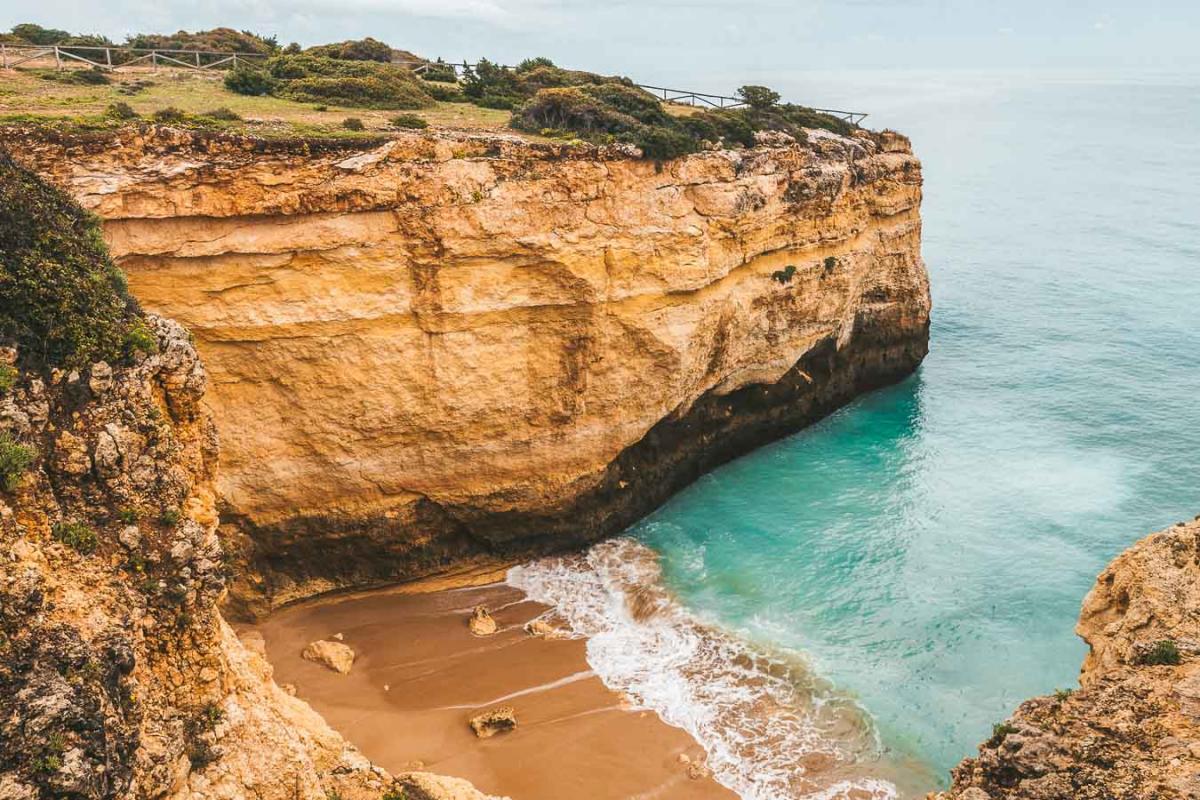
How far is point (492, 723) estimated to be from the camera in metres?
15.2

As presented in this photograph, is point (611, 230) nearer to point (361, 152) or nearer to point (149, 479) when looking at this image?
point (361, 152)

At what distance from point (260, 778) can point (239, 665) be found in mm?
1439

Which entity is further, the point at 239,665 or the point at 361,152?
the point at 361,152

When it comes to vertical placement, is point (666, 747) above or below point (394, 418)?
below

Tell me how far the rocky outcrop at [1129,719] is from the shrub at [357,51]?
1142 inches

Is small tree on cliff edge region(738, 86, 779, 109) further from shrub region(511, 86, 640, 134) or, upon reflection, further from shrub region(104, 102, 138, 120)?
shrub region(104, 102, 138, 120)

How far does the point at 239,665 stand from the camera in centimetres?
999

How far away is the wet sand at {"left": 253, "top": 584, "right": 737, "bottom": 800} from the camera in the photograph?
563 inches

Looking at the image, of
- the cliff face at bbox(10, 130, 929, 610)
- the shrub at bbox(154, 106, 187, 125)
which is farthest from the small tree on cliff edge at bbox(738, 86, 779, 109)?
the shrub at bbox(154, 106, 187, 125)

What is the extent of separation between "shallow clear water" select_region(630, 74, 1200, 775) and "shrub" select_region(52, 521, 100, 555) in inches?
517

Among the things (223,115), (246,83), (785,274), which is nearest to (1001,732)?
(785,274)

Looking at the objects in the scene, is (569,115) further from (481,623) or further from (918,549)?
(918,549)

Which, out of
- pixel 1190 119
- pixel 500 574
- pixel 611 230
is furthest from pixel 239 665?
pixel 1190 119

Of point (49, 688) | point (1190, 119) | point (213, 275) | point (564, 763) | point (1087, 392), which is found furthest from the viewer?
point (1190, 119)
